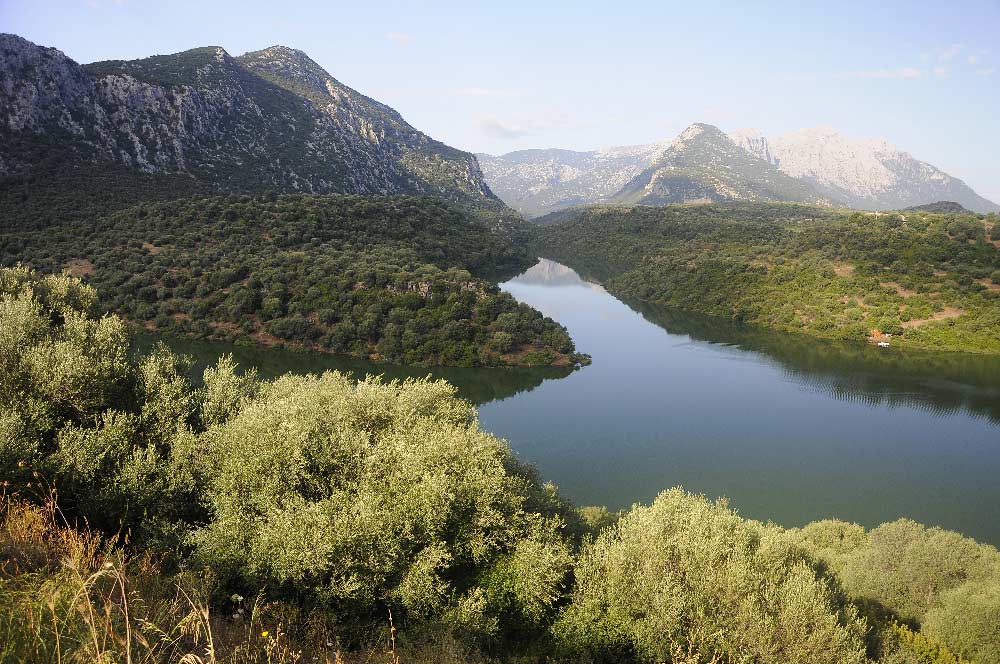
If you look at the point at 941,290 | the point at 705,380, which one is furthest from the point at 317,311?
the point at 941,290

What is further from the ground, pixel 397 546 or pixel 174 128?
pixel 174 128

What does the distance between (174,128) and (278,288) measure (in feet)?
219

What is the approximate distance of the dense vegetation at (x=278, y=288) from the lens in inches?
2323

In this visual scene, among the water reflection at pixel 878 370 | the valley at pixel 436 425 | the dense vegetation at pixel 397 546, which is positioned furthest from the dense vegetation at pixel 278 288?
the dense vegetation at pixel 397 546

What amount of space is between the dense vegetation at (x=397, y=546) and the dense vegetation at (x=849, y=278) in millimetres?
68401

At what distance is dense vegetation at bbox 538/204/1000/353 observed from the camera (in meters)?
73.3

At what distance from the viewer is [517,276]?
12388 cm

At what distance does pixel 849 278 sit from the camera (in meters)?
85.6

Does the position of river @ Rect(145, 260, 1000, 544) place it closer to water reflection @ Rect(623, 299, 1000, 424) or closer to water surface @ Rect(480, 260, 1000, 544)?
water surface @ Rect(480, 260, 1000, 544)

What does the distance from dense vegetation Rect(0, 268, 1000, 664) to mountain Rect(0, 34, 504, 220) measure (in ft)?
296

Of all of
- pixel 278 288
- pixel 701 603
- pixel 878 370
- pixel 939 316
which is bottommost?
pixel 701 603

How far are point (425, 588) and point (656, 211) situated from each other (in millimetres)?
173484

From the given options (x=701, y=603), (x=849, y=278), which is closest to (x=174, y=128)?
(x=701, y=603)

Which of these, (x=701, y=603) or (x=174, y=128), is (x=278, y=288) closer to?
(x=701, y=603)
